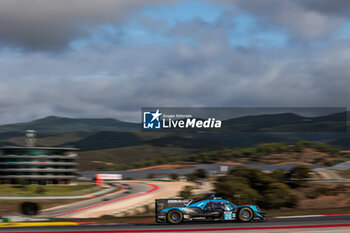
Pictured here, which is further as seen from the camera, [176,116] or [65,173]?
[65,173]

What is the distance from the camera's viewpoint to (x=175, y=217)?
2228 cm

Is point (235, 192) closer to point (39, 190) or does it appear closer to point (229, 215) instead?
point (229, 215)

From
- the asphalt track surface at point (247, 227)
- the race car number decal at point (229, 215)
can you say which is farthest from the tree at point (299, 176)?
the race car number decal at point (229, 215)

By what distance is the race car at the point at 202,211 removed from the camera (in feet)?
72.6

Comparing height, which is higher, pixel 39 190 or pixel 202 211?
pixel 202 211

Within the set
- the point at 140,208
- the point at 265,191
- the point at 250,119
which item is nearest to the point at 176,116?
the point at 140,208

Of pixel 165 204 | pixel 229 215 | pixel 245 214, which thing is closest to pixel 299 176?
pixel 245 214

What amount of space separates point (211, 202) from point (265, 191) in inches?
1234

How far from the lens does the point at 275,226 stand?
20.2 metres

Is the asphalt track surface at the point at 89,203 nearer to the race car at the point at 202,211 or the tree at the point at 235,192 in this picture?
the tree at the point at 235,192

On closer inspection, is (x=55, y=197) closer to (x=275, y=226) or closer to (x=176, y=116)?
(x=176, y=116)

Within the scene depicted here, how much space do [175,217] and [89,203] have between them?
50778mm

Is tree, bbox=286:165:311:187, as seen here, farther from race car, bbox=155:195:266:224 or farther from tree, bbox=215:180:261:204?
race car, bbox=155:195:266:224

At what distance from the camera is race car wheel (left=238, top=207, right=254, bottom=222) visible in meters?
22.0
